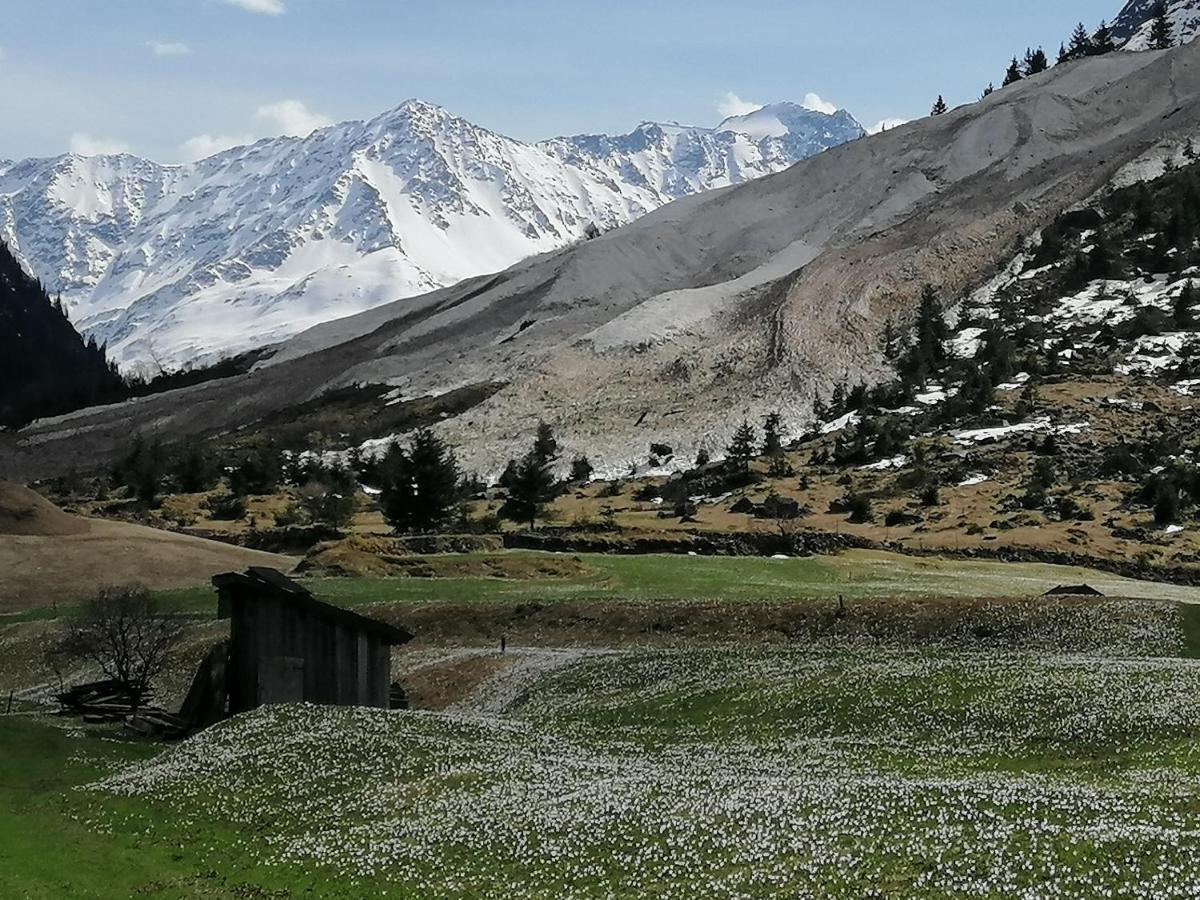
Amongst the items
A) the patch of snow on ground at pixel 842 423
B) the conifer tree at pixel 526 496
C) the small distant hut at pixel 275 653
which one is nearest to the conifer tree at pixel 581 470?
the patch of snow on ground at pixel 842 423

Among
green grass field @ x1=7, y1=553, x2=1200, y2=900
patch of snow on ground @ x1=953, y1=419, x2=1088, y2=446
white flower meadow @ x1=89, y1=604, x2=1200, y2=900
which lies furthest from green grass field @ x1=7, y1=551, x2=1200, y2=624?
patch of snow on ground @ x1=953, y1=419, x2=1088, y2=446

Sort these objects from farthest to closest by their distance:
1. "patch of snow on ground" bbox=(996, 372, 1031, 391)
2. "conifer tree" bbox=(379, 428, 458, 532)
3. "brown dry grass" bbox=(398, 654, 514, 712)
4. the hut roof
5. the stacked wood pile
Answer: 1. "patch of snow on ground" bbox=(996, 372, 1031, 391)
2. "conifer tree" bbox=(379, 428, 458, 532)
3. "brown dry grass" bbox=(398, 654, 514, 712)
4. the hut roof
5. the stacked wood pile

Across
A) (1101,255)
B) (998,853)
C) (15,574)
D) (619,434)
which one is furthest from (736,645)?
(1101,255)

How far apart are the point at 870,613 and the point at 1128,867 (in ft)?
115

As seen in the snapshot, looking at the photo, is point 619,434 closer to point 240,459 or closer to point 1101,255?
point 240,459

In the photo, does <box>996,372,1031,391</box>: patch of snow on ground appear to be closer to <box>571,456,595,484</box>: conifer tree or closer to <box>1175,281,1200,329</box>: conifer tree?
<box>1175,281,1200,329</box>: conifer tree

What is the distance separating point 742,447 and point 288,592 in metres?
97.4

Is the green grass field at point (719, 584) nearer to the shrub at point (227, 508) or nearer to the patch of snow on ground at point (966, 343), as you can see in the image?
the shrub at point (227, 508)

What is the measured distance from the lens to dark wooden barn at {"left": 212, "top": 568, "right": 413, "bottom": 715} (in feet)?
132

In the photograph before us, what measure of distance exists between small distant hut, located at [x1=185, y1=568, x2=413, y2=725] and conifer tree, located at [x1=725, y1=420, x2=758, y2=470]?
8430 cm

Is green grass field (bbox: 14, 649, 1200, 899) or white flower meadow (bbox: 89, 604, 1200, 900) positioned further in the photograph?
green grass field (bbox: 14, 649, 1200, 899)

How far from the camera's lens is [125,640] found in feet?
149

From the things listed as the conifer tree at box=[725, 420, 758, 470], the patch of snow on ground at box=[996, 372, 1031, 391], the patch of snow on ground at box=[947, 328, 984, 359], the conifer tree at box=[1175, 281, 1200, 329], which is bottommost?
the conifer tree at box=[725, 420, 758, 470]

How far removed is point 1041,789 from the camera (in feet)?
80.3
